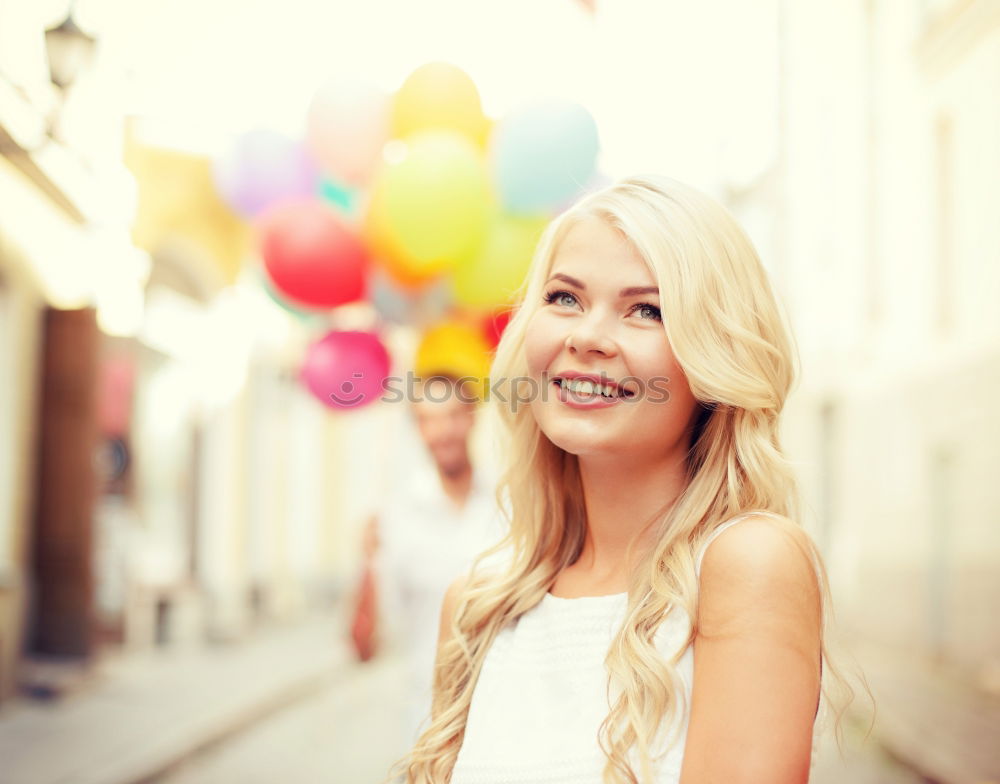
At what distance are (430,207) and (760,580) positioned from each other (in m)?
2.33

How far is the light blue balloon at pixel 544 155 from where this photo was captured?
10.8 feet

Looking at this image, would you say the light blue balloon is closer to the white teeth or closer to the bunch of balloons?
the bunch of balloons

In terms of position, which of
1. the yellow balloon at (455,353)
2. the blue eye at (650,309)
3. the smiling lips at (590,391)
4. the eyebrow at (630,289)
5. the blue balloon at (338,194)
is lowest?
the smiling lips at (590,391)

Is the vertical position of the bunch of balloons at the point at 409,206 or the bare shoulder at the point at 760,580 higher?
the bunch of balloons at the point at 409,206

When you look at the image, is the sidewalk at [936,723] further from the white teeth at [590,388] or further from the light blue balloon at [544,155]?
the white teeth at [590,388]

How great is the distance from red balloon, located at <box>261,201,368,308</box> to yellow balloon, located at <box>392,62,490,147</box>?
1.44ft

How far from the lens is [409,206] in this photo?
130 inches

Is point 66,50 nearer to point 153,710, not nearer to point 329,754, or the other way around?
point 329,754

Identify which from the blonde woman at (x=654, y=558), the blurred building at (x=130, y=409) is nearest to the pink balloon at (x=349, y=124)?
the blurred building at (x=130, y=409)

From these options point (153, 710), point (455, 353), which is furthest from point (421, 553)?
point (153, 710)

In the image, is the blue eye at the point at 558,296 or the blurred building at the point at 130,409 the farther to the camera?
the blurred building at the point at 130,409

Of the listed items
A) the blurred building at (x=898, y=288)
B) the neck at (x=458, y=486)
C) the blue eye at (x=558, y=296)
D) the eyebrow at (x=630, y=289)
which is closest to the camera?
the eyebrow at (x=630, y=289)

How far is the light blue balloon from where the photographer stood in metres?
3.30

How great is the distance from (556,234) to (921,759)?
458cm
